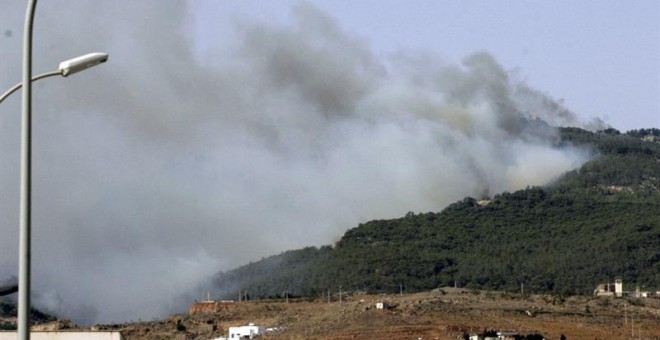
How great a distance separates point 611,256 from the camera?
193375 mm

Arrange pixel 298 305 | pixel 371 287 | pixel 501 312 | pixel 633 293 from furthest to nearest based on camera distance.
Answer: pixel 371 287 < pixel 633 293 < pixel 298 305 < pixel 501 312

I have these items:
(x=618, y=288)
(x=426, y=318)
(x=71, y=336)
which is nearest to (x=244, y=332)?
(x=426, y=318)

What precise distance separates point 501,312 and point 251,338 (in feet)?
76.4

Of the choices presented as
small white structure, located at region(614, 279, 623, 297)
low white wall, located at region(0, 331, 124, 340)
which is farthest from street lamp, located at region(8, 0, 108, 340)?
small white structure, located at region(614, 279, 623, 297)

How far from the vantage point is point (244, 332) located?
146250mm

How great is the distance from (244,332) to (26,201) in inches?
4431

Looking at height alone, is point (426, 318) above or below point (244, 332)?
above

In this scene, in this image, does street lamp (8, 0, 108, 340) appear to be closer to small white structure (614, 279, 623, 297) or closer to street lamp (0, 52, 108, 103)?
street lamp (0, 52, 108, 103)

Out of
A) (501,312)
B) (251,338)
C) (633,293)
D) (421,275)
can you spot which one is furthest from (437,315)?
(421,275)

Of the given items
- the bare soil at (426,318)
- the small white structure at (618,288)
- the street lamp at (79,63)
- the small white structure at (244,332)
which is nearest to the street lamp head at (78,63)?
the street lamp at (79,63)

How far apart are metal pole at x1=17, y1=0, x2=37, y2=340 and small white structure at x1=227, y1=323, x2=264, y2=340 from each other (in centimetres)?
10918

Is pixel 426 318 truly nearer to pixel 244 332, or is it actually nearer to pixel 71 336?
pixel 244 332

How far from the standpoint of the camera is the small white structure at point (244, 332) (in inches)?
5684

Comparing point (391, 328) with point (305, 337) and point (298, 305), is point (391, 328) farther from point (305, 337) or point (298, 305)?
point (298, 305)
